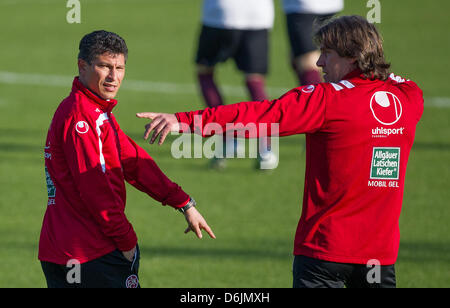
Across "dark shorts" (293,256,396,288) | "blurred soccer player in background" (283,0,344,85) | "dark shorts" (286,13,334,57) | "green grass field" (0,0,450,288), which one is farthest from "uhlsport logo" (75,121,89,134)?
"dark shorts" (286,13,334,57)

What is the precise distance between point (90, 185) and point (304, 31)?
634 cm

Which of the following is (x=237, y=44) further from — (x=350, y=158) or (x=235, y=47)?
(x=350, y=158)

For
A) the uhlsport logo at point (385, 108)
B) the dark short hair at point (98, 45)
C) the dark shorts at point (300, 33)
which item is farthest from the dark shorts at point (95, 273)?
the dark shorts at point (300, 33)

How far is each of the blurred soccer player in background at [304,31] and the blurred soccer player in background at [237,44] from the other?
324 mm

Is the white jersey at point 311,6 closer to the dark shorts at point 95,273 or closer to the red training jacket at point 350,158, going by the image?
the red training jacket at point 350,158

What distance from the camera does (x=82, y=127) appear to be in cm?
385

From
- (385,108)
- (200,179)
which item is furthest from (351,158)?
(200,179)

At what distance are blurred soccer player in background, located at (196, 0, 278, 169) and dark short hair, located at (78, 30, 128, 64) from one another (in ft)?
17.7

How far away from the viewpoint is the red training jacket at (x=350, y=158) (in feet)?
12.2

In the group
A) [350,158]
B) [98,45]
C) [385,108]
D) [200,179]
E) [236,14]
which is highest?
[236,14]

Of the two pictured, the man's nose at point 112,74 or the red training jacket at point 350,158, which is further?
the man's nose at point 112,74

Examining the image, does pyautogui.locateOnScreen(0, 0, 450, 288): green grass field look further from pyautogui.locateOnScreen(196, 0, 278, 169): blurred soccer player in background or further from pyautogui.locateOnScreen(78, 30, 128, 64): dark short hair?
pyautogui.locateOnScreen(78, 30, 128, 64): dark short hair

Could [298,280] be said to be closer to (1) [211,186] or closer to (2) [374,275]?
(2) [374,275]

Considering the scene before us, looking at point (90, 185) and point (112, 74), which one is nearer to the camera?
point (90, 185)
